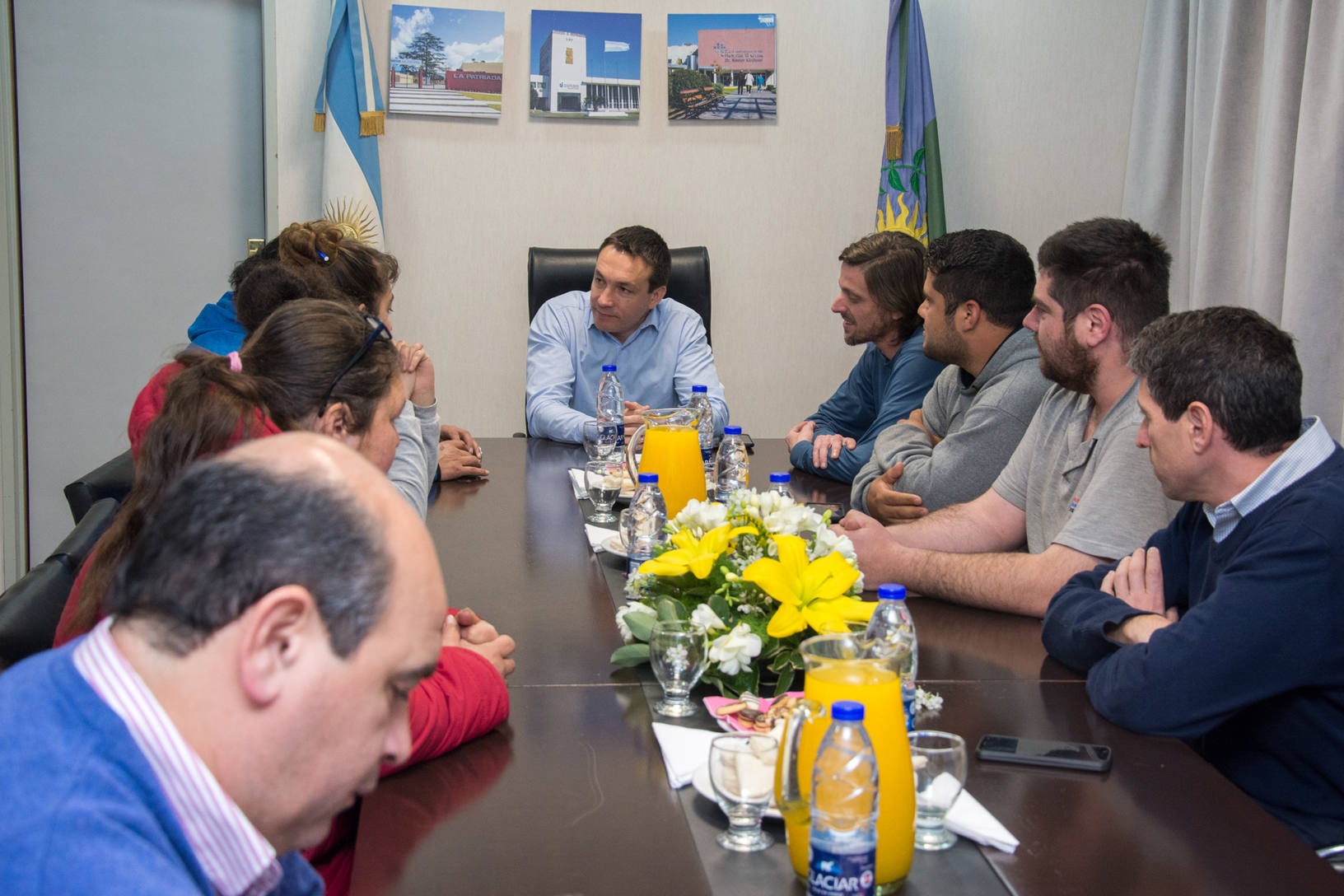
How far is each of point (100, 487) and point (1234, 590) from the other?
1717 millimetres

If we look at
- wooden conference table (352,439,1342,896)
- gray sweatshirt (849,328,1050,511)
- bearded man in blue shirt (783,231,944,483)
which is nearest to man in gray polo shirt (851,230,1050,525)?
gray sweatshirt (849,328,1050,511)

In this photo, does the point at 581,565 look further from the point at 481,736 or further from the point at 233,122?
the point at 233,122

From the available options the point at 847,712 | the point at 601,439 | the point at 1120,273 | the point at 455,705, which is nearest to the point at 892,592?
the point at 847,712

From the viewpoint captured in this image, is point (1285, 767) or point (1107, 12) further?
point (1107, 12)

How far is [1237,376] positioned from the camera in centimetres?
144

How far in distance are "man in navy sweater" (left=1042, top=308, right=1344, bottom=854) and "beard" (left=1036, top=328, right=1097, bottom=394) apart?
355 mm

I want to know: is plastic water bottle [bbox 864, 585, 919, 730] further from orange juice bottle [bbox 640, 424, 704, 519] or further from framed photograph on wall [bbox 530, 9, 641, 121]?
framed photograph on wall [bbox 530, 9, 641, 121]

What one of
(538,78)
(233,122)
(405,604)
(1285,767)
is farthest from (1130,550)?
(233,122)

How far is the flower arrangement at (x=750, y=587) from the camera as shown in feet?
3.99

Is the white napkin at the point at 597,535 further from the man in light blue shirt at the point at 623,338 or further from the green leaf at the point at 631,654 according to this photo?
the man in light blue shirt at the point at 623,338

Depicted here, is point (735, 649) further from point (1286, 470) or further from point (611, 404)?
point (611, 404)

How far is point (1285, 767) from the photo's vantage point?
4.57 ft

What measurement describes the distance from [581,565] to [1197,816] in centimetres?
105

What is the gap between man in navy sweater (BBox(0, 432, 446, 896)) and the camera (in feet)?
1.77
